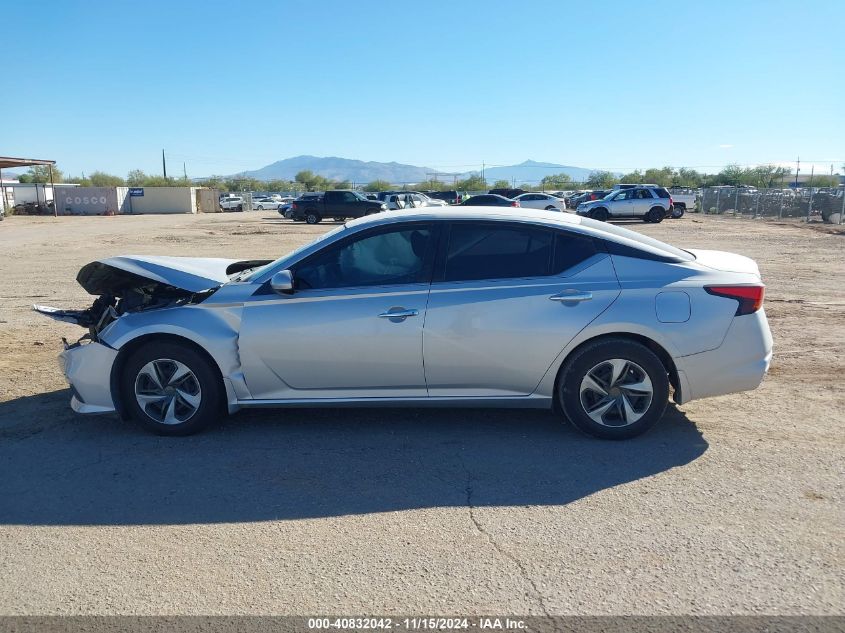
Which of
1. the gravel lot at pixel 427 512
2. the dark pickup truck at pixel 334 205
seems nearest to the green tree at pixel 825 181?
the dark pickup truck at pixel 334 205

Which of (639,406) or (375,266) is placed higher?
(375,266)

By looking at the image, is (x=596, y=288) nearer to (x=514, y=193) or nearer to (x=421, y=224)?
(x=421, y=224)

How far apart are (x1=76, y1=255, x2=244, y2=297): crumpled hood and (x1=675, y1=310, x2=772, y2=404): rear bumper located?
3.62m

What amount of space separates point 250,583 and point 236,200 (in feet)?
218

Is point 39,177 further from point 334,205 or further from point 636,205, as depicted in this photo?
point 636,205

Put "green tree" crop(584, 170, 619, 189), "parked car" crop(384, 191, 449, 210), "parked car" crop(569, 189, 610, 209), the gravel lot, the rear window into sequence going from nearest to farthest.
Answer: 1. the gravel lot
2. the rear window
3. "parked car" crop(384, 191, 449, 210)
4. "parked car" crop(569, 189, 610, 209)
5. "green tree" crop(584, 170, 619, 189)

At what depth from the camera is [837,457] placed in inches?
187

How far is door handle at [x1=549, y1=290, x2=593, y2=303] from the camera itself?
499cm

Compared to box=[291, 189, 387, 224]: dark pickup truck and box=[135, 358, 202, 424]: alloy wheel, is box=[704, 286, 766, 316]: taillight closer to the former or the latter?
box=[135, 358, 202, 424]: alloy wheel

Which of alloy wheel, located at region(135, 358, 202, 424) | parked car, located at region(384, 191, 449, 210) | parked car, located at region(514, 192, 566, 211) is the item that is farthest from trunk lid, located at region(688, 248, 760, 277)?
parked car, located at region(514, 192, 566, 211)

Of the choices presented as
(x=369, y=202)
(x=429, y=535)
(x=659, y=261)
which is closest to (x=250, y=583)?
(x=429, y=535)

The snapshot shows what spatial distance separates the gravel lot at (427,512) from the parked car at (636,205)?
31.6 m

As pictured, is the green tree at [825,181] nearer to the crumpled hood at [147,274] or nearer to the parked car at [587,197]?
the parked car at [587,197]

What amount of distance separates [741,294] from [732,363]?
489 millimetres
